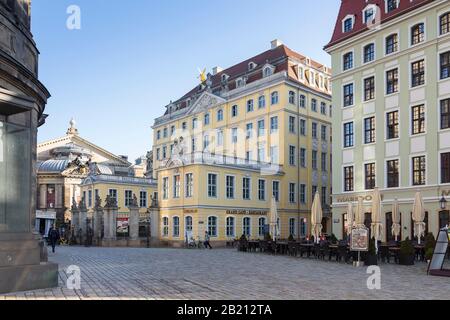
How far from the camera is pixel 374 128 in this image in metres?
35.4

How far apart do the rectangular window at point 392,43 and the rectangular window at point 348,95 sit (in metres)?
3.80

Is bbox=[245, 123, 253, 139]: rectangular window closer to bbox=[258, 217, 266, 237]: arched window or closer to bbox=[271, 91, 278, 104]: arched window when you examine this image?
bbox=[271, 91, 278, 104]: arched window

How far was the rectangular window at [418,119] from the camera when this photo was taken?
3228 centimetres

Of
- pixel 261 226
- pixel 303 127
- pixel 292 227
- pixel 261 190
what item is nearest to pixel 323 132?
pixel 303 127

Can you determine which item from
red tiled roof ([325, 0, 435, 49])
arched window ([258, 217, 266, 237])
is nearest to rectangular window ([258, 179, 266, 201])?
arched window ([258, 217, 266, 237])

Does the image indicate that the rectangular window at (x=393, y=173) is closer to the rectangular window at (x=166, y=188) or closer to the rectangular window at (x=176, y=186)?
the rectangular window at (x=176, y=186)

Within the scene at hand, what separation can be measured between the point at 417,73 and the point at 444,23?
3295 mm

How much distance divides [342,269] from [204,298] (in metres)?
9.82

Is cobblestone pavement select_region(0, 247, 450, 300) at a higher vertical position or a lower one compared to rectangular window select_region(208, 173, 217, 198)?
lower

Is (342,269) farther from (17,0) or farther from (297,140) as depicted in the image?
(297,140)

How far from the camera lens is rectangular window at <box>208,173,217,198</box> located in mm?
42125

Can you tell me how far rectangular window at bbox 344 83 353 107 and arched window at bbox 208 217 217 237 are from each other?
13743mm

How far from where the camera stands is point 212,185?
42.3 metres

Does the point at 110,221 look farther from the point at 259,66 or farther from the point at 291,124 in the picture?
the point at 259,66
